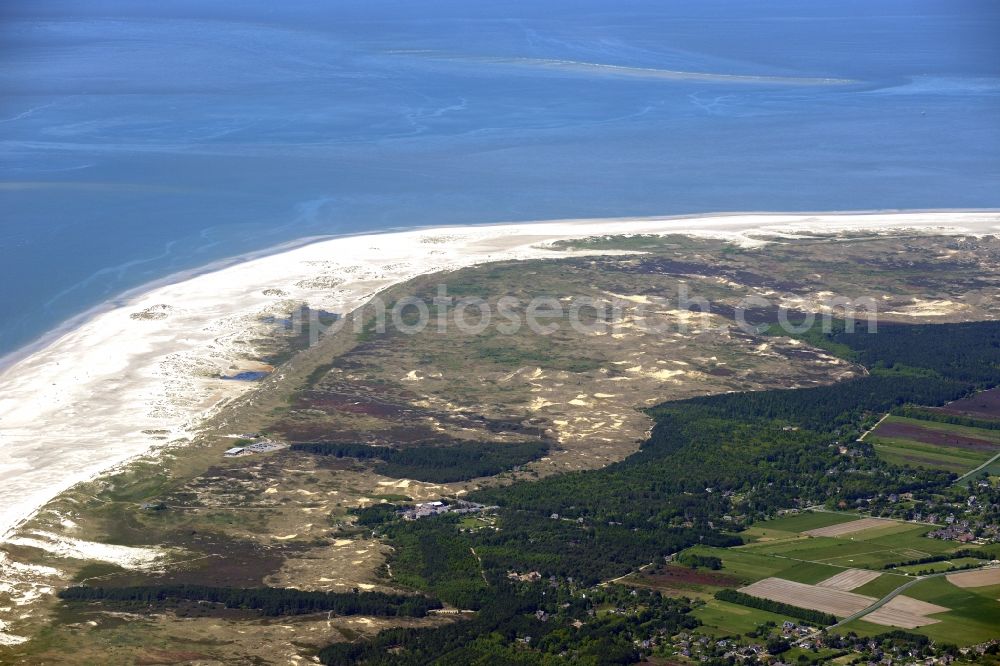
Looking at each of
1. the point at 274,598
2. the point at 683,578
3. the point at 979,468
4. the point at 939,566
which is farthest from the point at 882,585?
the point at 274,598

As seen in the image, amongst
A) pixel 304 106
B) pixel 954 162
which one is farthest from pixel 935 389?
pixel 304 106

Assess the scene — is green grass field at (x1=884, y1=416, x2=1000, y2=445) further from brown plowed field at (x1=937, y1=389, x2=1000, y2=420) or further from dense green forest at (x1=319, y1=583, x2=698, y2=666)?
dense green forest at (x1=319, y1=583, x2=698, y2=666)

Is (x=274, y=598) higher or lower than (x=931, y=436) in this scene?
lower

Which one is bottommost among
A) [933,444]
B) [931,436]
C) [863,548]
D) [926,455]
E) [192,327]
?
[863,548]

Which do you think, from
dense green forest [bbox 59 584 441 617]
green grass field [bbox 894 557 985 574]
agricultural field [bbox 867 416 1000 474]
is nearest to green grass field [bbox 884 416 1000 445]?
agricultural field [bbox 867 416 1000 474]

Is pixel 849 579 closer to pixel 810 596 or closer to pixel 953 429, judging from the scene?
pixel 810 596

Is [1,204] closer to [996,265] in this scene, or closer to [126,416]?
[126,416]

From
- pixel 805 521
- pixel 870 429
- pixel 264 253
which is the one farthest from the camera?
pixel 264 253

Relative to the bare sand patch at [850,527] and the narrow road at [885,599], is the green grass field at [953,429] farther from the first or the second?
the narrow road at [885,599]
